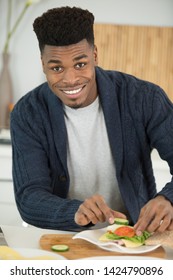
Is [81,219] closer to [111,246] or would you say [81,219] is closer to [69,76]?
[111,246]

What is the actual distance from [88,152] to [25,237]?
400mm

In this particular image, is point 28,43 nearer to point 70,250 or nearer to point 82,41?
point 82,41

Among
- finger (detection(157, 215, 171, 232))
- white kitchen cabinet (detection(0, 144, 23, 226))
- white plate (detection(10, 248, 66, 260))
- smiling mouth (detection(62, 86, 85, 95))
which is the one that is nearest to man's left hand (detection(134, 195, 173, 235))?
finger (detection(157, 215, 171, 232))

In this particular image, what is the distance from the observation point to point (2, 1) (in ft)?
10.3

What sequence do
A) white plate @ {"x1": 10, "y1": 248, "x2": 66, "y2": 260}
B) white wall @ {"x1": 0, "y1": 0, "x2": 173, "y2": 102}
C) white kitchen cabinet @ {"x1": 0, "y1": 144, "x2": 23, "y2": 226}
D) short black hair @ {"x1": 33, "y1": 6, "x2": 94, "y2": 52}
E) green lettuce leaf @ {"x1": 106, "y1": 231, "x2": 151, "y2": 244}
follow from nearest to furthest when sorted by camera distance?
white plate @ {"x1": 10, "y1": 248, "x2": 66, "y2": 260}, green lettuce leaf @ {"x1": 106, "y1": 231, "x2": 151, "y2": 244}, short black hair @ {"x1": 33, "y1": 6, "x2": 94, "y2": 52}, white kitchen cabinet @ {"x1": 0, "y1": 144, "x2": 23, "y2": 226}, white wall @ {"x1": 0, "y1": 0, "x2": 173, "y2": 102}

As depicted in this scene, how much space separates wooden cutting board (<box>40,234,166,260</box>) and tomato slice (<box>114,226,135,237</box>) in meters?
0.06

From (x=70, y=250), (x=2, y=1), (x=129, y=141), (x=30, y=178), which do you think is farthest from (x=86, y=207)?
(x=2, y=1)

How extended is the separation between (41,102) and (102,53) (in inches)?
51.4

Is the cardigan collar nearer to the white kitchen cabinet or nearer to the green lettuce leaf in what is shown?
the green lettuce leaf

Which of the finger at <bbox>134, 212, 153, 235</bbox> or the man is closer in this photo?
the finger at <bbox>134, 212, 153, 235</bbox>

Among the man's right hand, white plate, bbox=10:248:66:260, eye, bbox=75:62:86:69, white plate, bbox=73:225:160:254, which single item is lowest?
white plate, bbox=73:225:160:254

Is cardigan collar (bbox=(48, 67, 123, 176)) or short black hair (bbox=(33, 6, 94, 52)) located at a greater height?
short black hair (bbox=(33, 6, 94, 52))

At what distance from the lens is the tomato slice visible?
55.8 inches

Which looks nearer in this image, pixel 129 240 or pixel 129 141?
pixel 129 240
